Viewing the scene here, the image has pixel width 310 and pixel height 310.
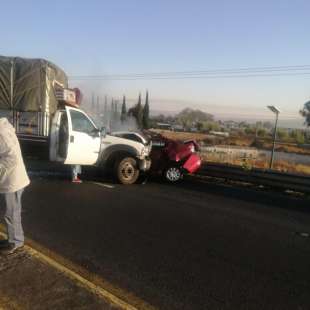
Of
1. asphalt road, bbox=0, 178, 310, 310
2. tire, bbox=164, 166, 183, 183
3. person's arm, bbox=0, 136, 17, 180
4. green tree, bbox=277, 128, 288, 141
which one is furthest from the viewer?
green tree, bbox=277, 128, 288, 141

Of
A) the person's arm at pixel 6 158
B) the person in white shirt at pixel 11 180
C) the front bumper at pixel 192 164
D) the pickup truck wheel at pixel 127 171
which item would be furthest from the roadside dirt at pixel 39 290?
the front bumper at pixel 192 164

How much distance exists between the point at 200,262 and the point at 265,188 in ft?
24.0

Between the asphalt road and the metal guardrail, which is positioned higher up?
the metal guardrail

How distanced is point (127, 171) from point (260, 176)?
3.93 meters

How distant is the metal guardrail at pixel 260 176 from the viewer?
11.1 m

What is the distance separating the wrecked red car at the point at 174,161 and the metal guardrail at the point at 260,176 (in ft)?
2.40

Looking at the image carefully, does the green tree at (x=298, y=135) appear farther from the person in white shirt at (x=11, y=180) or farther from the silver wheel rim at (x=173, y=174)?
the person in white shirt at (x=11, y=180)

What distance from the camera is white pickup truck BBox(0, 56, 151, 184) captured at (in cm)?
1013

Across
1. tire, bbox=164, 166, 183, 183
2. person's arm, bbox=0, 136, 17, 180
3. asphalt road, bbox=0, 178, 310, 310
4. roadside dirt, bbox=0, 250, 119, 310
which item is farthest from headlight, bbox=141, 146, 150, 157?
roadside dirt, bbox=0, 250, 119, 310

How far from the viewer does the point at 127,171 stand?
35.5 feet

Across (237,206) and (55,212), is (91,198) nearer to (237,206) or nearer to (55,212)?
(55,212)

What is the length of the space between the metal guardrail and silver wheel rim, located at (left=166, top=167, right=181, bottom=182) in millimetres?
1284

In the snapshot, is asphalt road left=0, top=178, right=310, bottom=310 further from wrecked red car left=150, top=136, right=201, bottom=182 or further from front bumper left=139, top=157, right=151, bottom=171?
wrecked red car left=150, top=136, right=201, bottom=182

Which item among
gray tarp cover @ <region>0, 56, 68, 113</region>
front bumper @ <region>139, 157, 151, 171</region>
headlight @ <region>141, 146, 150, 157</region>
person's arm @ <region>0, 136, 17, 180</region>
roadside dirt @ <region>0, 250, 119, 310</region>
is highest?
gray tarp cover @ <region>0, 56, 68, 113</region>
